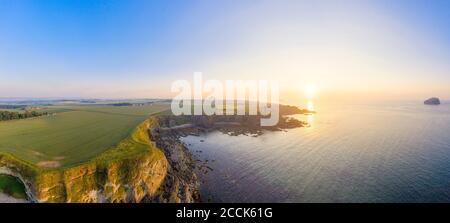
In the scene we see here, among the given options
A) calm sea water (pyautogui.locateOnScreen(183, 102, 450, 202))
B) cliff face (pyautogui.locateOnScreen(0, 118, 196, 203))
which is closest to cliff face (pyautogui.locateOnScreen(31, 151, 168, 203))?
cliff face (pyautogui.locateOnScreen(0, 118, 196, 203))

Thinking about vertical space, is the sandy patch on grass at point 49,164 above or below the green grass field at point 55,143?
below

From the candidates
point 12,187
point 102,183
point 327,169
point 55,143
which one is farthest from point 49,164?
point 327,169

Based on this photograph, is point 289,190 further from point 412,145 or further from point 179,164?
point 412,145

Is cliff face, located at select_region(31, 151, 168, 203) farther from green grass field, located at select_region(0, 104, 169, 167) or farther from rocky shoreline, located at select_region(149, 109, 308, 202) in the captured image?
rocky shoreline, located at select_region(149, 109, 308, 202)

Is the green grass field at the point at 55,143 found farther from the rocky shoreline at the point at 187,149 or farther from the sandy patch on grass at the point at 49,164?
the rocky shoreline at the point at 187,149

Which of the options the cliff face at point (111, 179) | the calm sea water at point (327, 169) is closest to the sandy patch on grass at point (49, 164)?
the cliff face at point (111, 179)

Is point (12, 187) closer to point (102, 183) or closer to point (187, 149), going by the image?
point (102, 183)
